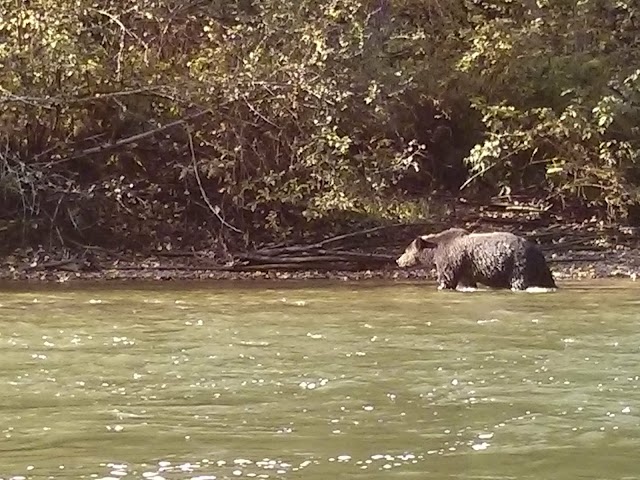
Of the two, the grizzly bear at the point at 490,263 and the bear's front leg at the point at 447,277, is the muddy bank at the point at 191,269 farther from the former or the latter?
the bear's front leg at the point at 447,277

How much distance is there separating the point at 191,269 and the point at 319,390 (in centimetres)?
934

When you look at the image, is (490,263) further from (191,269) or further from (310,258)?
(191,269)

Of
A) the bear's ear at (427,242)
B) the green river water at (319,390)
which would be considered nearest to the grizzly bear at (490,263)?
the bear's ear at (427,242)

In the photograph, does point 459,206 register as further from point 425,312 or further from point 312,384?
point 312,384

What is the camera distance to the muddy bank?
52.7 feet

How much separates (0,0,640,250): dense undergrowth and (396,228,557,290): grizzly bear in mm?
3352

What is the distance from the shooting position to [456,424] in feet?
21.3

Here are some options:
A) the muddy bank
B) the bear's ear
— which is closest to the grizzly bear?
the bear's ear

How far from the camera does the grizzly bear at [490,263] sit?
567 inches

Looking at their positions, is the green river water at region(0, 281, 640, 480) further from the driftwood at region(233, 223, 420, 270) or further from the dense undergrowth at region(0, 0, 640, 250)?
the dense undergrowth at region(0, 0, 640, 250)

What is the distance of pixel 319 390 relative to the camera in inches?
296

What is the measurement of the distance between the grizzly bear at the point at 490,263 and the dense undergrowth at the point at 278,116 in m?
3.35

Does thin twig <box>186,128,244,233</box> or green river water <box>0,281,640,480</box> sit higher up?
thin twig <box>186,128,244,233</box>

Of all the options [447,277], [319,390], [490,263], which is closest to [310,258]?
[447,277]
